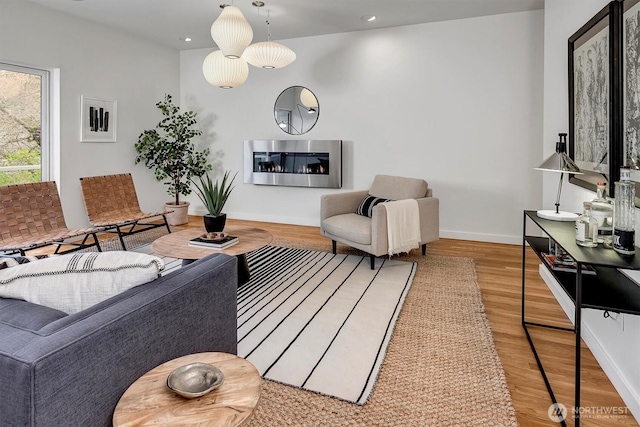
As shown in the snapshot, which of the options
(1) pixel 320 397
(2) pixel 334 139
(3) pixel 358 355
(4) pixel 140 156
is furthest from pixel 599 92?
(4) pixel 140 156

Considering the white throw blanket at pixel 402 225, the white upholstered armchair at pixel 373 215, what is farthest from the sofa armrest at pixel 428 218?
the white throw blanket at pixel 402 225

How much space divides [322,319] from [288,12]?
338 centimetres

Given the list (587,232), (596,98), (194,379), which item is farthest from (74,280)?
(596,98)

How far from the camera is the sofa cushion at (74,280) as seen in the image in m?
1.17

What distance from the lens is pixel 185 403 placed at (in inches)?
36.6

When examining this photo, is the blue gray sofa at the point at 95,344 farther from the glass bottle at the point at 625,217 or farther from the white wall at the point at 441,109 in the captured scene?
the white wall at the point at 441,109

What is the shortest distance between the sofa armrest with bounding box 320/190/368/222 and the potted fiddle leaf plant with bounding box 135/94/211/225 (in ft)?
7.24

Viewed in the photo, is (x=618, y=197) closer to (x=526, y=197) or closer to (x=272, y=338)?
(x=272, y=338)

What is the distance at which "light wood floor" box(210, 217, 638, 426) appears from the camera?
165cm

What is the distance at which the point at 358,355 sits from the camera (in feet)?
6.61

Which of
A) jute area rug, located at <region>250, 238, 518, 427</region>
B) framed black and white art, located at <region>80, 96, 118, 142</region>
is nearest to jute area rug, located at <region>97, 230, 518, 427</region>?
jute area rug, located at <region>250, 238, 518, 427</region>

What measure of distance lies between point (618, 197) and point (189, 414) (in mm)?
1721

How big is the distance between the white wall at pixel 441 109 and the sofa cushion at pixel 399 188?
808 mm

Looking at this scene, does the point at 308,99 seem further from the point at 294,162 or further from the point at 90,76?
the point at 90,76
